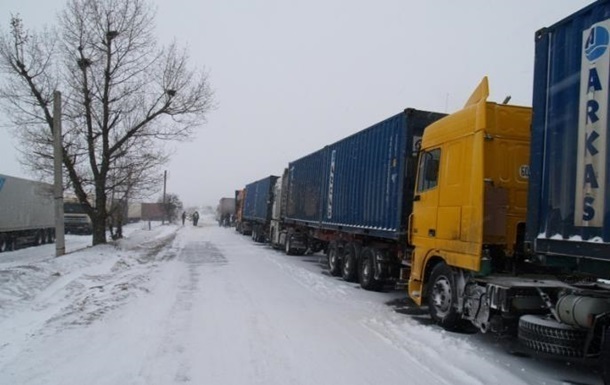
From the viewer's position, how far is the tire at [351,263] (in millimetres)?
13039

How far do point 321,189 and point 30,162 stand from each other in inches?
526

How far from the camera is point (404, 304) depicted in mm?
10000

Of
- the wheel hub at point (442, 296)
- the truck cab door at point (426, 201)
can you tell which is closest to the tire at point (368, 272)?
the truck cab door at point (426, 201)

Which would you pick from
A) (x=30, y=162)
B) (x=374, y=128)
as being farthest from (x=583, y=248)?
(x=30, y=162)

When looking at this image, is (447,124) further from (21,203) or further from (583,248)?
(21,203)

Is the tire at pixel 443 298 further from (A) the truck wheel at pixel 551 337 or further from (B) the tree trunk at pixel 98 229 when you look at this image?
(B) the tree trunk at pixel 98 229

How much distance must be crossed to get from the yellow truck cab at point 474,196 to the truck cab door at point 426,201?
0.02 meters

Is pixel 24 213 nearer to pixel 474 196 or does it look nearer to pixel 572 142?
pixel 474 196

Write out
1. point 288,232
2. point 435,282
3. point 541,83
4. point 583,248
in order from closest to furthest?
1. point 583,248
2. point 541,83
3. point 435,282
4. point 288,232

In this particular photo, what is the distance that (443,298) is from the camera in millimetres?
7602

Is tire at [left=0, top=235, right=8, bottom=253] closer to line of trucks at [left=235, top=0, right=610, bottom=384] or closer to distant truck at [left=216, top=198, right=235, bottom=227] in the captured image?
line of trucks at [left=235, top=0, right=610, bottom=384]

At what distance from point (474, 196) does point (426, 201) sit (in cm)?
163

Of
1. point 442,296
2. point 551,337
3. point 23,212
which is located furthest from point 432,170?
point 23,212

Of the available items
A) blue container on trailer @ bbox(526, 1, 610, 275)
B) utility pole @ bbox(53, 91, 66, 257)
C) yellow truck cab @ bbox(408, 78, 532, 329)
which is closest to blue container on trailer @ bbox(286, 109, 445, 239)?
yellow truck cab @ bbox(408, 78, 532, 329)
